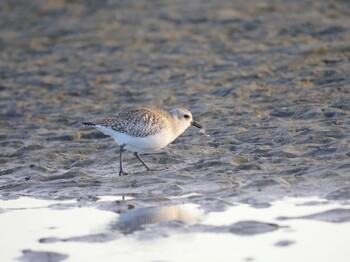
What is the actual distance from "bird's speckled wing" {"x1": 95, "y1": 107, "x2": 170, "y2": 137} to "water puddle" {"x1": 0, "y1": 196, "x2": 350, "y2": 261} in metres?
2.30

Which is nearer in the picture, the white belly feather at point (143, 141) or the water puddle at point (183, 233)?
the water puddle at point (183, 233)

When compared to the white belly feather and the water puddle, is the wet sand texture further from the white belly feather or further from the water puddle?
the water puddle

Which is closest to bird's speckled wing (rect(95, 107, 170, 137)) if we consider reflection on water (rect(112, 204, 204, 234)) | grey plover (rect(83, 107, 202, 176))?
grey plover (rect(83, 107, 202, 176))

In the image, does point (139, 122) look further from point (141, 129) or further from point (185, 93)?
point (185, 93)

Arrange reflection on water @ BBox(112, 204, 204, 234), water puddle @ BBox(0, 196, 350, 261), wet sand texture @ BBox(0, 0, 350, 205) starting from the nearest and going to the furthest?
water puddle @ BBox(0, 196, 350, 261) < reflection on water @ BBox(112, 204, 204, 234) < wet sand texture @ BBox(0, 0, 350, 205)

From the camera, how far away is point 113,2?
1042 inches

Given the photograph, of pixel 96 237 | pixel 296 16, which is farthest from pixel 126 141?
pixel 296 16

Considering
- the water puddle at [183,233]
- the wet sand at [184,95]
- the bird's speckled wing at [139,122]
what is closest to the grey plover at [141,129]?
the bird's speckled wing at [139,122]

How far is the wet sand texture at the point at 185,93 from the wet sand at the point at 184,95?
0.10 ft

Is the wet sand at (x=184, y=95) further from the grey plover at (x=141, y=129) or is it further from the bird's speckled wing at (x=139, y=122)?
the bird's speckled wing at (x=139, y=122)

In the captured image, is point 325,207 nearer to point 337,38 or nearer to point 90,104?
point 90,104

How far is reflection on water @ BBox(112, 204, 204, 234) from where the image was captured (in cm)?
1142

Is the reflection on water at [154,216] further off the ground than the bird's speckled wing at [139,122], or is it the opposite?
the bird's speckled wing at [139,122]

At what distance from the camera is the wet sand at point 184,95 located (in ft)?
44.1
